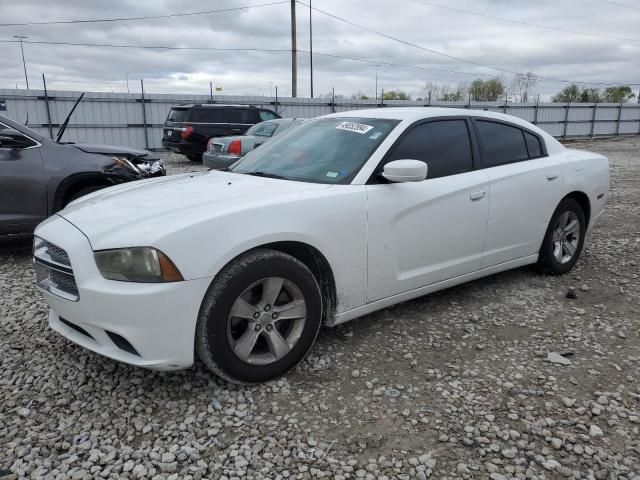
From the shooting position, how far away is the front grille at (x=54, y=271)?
2.73 metres

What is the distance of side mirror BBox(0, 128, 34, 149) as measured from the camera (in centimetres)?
520

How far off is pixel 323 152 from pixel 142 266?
1590 mm

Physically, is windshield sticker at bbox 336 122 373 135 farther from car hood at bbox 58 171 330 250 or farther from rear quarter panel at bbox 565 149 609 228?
rear quarter panel at bbox 565 149 609 228

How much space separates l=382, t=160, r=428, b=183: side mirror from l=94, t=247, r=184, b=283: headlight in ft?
4.67

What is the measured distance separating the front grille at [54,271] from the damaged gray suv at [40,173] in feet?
8.29

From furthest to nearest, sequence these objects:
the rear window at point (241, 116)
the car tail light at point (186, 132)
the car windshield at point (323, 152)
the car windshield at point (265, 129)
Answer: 1. the rear window at point (241, 116)
2. the car tail light at point (186, 132)
3. the car windshield at point (265, 129)
4. the car windshield at point (323, 152)

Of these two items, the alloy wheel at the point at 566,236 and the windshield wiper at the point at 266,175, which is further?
the alloy wheel at the point at 566,236

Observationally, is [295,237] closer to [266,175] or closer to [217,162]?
[266,175]

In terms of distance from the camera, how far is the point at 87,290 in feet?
8.48

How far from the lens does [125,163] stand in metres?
5.93

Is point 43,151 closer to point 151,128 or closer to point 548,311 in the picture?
point 548,311

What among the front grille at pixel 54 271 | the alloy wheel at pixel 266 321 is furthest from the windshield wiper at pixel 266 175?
the front grille at pixel 54 271

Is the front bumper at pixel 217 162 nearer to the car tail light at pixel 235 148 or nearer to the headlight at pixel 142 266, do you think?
the headlight at pixel 142 266

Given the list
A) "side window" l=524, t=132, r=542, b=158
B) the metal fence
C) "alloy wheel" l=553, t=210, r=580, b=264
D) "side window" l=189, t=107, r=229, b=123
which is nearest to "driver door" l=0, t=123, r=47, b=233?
"side window" l=524, t=132, r=542, b=158
